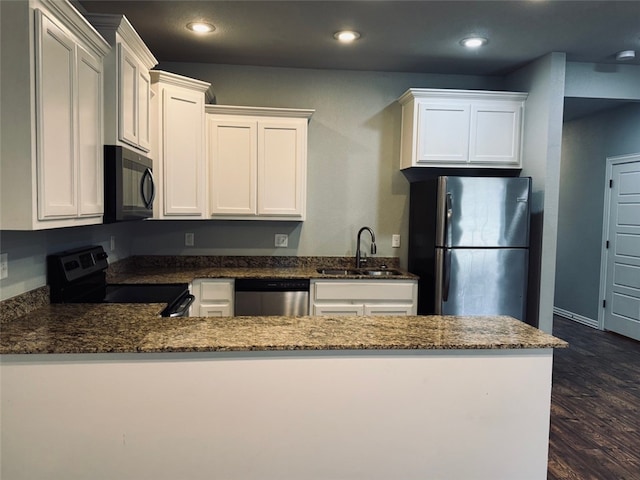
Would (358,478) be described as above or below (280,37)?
below

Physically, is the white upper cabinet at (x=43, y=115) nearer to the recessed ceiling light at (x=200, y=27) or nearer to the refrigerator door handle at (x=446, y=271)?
the recessed ceiling light at (x=200, y=27)

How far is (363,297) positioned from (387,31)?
196 cm

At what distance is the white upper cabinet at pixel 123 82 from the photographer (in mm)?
2297

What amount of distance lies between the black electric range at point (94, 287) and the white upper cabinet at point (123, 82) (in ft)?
2.31

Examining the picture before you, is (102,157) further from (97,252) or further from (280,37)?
(280,37)

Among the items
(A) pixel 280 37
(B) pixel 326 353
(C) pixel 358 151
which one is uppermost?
(A) pixel 280 37

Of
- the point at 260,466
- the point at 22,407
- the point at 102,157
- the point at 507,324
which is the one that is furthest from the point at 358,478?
the point at 102,157

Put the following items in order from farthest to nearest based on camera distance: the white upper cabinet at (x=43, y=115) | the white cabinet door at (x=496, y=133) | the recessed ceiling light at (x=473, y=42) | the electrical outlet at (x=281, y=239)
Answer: the electrical outlet at (x=281, y=239) < the white cabinet door at (x=496, y=133) < the recessed ceiling light at (x=473, y=42) < the white upper cabinet at (x=43, y=115)

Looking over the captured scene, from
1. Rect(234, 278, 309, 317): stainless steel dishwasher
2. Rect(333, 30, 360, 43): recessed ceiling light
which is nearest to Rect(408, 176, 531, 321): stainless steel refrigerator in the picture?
Rect(234, 278, 309, 317): stainless steel dishwasher

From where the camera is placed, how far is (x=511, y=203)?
3.50 meters

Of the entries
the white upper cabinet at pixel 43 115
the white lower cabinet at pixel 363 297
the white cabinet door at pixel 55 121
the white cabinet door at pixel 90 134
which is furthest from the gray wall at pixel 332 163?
the white cabinet door at pixel 55 121

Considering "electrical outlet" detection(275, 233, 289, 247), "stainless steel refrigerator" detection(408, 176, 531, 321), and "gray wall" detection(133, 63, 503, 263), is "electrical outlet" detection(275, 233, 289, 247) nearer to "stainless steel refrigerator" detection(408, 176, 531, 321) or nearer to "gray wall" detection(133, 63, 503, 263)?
"gray wall" detection(133, 63, 503, 263)

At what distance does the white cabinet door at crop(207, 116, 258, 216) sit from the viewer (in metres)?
3.71

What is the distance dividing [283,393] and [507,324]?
1.03 metres
